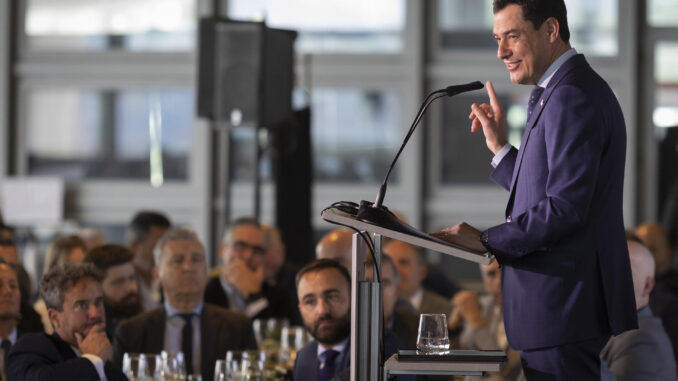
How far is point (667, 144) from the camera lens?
340 inches

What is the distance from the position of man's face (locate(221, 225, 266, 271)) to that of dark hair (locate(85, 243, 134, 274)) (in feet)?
3.61

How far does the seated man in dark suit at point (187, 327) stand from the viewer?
423 centimetres

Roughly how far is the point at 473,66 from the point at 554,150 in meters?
6.60

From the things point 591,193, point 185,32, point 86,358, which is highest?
point 185,32

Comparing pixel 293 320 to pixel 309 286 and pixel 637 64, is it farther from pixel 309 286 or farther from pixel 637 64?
pixel 637 64

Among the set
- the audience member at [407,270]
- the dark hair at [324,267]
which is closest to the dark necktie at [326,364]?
the dark hair at [324,267]

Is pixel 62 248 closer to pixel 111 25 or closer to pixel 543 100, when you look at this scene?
pixel 543 100

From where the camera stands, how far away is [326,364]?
Result: 3.50 metres

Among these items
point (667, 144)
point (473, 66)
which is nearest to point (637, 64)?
point (667, 144)

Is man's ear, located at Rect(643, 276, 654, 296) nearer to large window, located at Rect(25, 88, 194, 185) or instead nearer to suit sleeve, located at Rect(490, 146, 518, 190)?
suit sleeve, located at Rect(490, 146, 518, 190)

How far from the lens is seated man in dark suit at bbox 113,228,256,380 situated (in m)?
4.23

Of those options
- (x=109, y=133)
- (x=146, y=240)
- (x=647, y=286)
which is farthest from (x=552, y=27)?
(x=109, y=133)

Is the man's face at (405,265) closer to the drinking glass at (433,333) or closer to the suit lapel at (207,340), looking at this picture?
the suit lapel at (207,340)

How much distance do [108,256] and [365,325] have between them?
272cm
